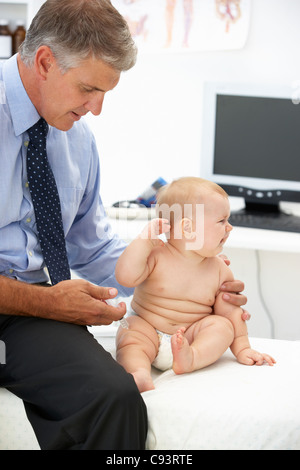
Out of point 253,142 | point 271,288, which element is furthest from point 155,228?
point 271,288

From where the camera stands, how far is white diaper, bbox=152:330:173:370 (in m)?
1.62

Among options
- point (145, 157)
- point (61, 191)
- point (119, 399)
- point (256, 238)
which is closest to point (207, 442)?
point (119, 399)

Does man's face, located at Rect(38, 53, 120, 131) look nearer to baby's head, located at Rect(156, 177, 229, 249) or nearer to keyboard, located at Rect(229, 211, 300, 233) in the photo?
baby's head, located at Rect(156, 177, 229, 249)

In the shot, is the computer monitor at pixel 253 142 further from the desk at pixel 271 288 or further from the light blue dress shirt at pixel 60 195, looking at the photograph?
the light blue dress shirt at pixel 60 195

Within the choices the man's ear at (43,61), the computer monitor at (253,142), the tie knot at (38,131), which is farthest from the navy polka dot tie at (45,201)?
the computer monitor at (253,142)

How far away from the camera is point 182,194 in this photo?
1.64 meters

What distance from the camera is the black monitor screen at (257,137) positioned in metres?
2.76

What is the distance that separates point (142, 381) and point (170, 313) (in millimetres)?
238

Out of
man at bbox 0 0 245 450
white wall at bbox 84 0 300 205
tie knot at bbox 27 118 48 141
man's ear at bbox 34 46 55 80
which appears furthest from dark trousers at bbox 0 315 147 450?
white wall at bbox 84 0 300 205

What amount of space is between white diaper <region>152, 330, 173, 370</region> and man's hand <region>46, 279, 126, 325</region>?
17cm

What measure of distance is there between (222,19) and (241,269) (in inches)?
40.5

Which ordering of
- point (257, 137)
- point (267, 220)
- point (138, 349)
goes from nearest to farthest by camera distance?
1. point (138, 349)
2. point (267, 220)
3. point (257, 137)

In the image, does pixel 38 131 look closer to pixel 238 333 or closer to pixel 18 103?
pixel 18 103

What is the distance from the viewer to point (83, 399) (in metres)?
1.32
